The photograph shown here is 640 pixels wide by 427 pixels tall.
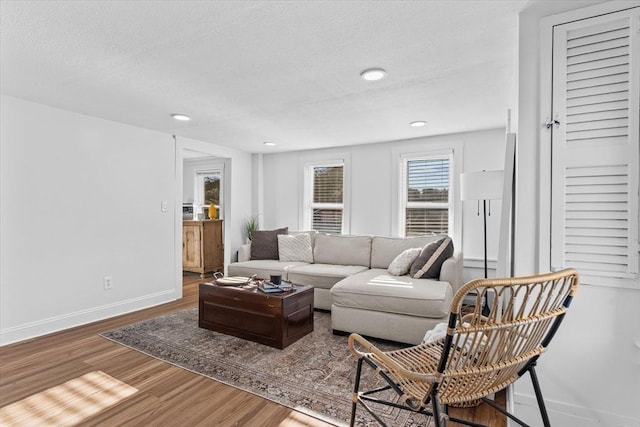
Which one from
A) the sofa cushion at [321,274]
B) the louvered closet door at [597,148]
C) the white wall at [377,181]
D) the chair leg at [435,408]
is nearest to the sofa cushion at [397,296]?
the sofa cushion at [321,274]

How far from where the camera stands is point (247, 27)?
1819 millimetres

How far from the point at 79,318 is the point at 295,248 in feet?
8.49

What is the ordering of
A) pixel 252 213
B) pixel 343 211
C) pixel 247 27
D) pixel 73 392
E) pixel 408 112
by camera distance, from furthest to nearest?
pixel 252 213 < pixel 343 211 < pixel 408 112 < pixel 73 392 < pixel 247 27

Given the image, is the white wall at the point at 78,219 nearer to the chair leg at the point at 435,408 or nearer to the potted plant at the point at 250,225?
the potted plant at the point at 250,225

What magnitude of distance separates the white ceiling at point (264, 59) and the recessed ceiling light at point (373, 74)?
0.06m

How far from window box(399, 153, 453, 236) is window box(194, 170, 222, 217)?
3.86 m

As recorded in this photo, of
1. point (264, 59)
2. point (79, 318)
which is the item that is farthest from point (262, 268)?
point (264, 59)

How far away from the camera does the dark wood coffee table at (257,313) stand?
280 cm

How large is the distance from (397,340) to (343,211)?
2.61m

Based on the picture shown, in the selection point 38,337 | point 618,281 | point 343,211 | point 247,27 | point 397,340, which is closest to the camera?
point 618,281

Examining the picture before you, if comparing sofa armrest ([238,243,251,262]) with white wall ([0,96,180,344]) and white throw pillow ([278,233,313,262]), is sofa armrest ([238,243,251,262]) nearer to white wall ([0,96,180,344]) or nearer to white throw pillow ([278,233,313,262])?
white throw pillow ([278,233,313,262])

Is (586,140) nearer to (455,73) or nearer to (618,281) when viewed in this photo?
(618,281)

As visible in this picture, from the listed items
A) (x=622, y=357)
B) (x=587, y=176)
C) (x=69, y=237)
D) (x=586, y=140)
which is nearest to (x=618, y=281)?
(x=622, y=357)

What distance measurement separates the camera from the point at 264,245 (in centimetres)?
484
